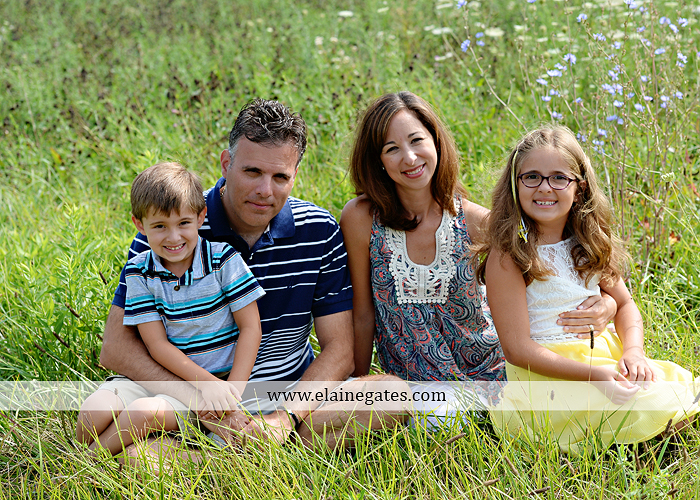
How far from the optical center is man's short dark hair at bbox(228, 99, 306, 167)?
243 cm

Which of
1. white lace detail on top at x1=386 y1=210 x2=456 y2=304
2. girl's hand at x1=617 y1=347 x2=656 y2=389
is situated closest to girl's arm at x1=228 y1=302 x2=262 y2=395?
white lace detail on top at x1=386 y1=210 x2=456 y2=304

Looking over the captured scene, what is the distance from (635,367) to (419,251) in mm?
902

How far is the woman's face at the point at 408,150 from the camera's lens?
2.51 meters

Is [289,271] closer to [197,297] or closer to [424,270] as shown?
[197,297]

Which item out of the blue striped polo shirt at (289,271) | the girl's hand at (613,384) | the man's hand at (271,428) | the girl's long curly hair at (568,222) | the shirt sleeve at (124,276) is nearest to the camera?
the girl's hand at (613,384)

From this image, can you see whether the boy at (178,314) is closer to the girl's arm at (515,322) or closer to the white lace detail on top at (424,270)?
the white lace detail on top at (424,270)

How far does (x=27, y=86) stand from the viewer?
5.38 metres

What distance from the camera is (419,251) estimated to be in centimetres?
264

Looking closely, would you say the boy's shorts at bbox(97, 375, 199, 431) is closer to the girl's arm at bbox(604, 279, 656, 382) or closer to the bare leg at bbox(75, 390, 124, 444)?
the bare leg at bbox(75, 390, 124, 444)

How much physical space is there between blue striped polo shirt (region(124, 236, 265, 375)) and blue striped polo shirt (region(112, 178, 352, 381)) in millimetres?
147

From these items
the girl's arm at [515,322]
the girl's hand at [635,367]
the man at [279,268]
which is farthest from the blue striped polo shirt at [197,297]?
the girl's hand at [635,367]

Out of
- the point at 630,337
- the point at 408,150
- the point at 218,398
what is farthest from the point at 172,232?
the point at 630,337

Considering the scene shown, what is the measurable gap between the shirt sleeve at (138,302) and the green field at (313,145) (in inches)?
19.9

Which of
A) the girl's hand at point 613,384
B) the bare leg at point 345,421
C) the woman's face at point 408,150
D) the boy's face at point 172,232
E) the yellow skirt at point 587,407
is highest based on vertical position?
the woman's face at point 408,150
